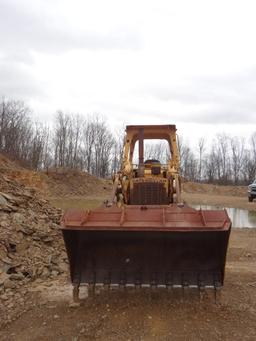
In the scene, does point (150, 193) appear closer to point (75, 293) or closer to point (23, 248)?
point (75, 293)

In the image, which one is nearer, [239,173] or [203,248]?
[203,248]

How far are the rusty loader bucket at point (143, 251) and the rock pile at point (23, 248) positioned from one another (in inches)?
47.4

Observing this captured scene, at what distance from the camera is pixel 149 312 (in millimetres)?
5355

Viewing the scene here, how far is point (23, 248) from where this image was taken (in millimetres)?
7824

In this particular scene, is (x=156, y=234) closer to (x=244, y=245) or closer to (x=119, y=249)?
(x=119, y=249)

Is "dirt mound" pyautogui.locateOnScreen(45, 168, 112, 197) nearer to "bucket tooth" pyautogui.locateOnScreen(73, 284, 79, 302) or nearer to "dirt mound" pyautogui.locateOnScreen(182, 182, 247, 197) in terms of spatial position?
"dirt mound" pyautogui.locateOnScreen(182, 182, 247, 197)

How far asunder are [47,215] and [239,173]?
6977 cm

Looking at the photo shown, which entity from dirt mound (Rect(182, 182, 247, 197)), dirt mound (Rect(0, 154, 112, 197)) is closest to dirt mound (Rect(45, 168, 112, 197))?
dirt mound (Rect(0, 154, 112, 197))

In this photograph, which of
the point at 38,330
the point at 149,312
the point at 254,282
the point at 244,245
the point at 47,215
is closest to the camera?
the point at 38,330

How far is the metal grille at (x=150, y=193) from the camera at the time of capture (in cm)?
746

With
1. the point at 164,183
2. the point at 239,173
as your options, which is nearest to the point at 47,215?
the point at 164,183

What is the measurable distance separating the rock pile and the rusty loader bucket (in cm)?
120

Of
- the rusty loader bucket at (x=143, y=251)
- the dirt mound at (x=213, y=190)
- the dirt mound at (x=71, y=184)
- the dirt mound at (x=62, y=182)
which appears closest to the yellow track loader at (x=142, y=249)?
the rusty loader bucket at (x=143, y=251)

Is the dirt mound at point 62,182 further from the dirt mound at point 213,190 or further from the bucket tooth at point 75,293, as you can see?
the bucket tooth at point 75,293
